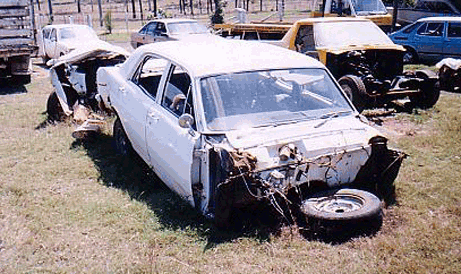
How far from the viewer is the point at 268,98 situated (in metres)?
4.80

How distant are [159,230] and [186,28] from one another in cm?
1333

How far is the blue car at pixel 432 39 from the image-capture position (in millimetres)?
14258

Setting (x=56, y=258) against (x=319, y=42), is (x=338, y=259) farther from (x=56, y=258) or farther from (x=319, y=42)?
(x=319, y=42)

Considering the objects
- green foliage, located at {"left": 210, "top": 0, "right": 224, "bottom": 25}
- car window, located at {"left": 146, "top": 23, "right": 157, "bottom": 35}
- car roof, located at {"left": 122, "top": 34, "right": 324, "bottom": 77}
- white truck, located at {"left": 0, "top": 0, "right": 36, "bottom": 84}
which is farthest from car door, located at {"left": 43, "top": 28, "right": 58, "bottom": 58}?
green foliage, located at {"left": 210, "top": 0, "right": 224, "bottom": 25}

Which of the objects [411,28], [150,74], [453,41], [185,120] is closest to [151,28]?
[411,28]

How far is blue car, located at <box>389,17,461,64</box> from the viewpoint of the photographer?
46.8 feet

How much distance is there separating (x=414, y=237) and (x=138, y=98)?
3308 mm

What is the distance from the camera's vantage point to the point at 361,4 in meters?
16.5

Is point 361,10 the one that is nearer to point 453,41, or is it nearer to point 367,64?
point 453,41

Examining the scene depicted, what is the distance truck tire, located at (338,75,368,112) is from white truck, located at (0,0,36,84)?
8.49 m

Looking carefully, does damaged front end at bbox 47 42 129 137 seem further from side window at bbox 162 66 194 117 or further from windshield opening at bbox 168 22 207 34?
windshield opening at bbox 168 22 207 34

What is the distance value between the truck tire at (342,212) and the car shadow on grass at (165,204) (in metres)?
0.37

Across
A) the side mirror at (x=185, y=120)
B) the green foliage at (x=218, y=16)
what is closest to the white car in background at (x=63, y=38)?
the side mirror at (x=185, y=120)

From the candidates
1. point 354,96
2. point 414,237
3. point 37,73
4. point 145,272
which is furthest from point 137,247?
point 37,73
